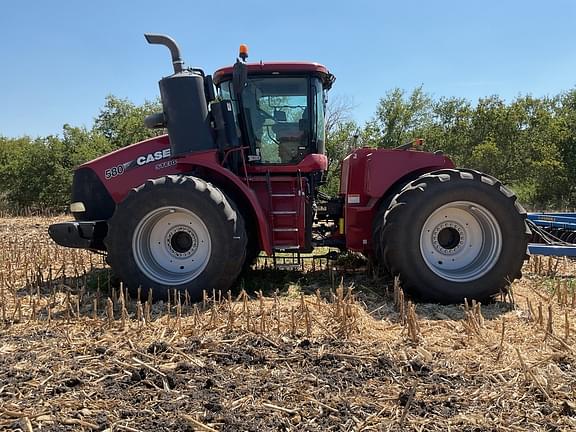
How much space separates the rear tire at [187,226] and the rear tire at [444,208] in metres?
1.48

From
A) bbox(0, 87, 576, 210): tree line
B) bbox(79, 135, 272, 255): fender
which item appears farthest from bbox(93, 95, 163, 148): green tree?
bbox(79, 135, 272, 255): fender

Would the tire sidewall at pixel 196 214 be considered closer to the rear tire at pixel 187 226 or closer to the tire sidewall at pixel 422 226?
the rear tire at pixel 187 226

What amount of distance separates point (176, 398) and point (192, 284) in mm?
2074

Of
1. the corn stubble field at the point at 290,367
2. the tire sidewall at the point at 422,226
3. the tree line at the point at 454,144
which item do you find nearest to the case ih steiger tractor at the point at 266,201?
the tire sidewall at the point at 422,226

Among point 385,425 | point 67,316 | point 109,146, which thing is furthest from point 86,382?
point 109,146

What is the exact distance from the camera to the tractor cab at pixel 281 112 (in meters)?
5.50

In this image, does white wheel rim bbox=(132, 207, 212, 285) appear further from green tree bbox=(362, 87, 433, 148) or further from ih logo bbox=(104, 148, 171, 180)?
green tree bbox=(362, 87, 433, 148)

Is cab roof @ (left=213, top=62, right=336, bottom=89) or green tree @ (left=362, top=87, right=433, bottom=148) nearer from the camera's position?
cab roof @ (left=213, top=62, right=336, bottom=89)

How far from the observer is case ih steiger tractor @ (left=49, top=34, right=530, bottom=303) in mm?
4750

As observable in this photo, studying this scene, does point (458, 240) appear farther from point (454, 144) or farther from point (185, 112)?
point (454, 144)

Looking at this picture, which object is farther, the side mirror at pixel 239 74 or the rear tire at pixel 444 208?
the side mirror at pixel 239 74

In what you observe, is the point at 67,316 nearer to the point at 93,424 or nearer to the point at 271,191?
the point at 93,424

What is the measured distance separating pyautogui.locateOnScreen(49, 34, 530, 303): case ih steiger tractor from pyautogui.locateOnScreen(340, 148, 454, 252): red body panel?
0.4 inches

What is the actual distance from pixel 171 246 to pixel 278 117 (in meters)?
1.80
